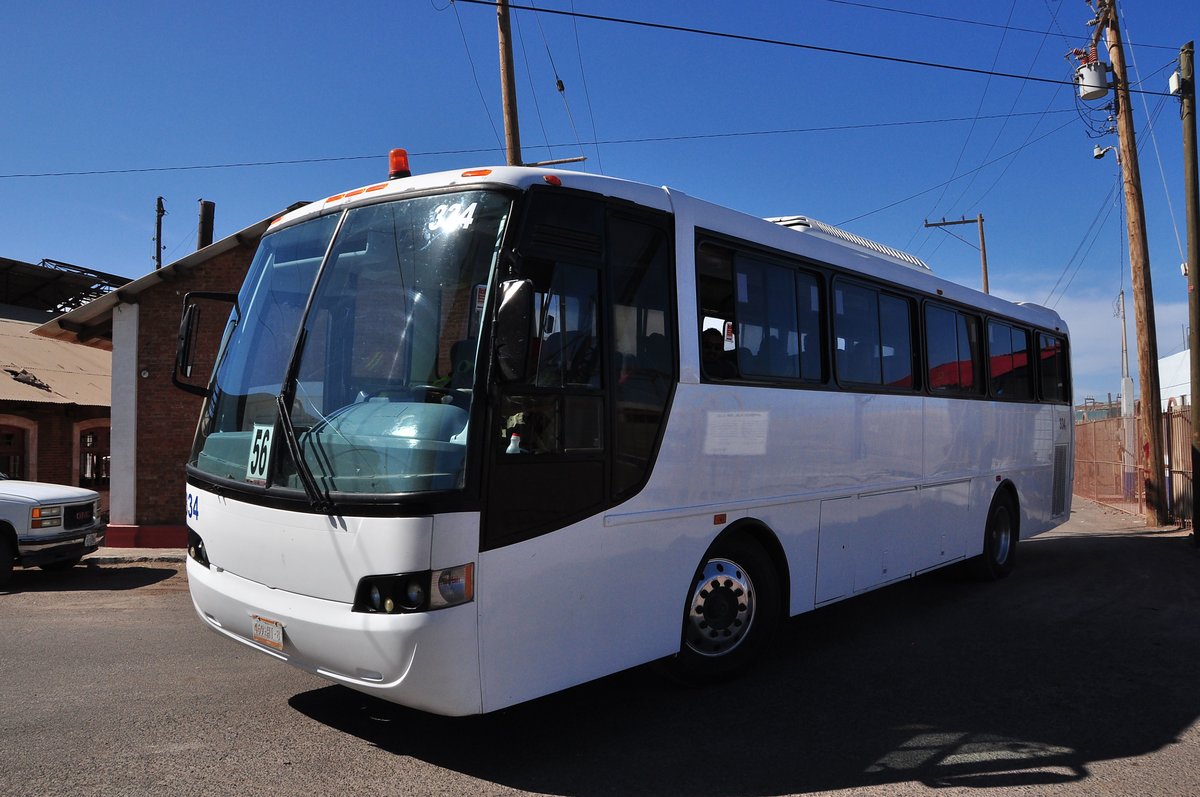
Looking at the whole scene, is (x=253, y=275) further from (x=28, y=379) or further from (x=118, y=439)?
(x=28, y=379)

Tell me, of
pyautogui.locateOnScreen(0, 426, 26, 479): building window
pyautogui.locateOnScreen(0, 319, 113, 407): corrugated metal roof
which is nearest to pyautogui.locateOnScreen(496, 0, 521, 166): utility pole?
pyautogui.locateOnScreen(0, 319, 113, 407): corrugated metal roof

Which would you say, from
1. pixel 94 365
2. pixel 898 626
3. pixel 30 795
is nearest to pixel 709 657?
pixel 898 626

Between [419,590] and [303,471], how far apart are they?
0.83 meters

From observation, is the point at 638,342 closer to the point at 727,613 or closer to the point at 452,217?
the point at 452,217

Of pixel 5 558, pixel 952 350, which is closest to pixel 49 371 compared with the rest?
pixel 5 558

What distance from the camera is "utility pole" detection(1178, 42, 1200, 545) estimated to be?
44.3ft

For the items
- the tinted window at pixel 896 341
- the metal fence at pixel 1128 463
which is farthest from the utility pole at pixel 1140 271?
the tinted window at pixel 896 341

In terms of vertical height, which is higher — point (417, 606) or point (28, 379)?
point (28, 379)

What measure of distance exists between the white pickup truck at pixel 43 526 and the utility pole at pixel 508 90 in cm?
726

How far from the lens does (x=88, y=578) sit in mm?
11242

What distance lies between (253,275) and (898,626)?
Answer: 610cm

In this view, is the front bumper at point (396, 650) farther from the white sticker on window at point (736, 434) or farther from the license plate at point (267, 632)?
the white sticker on window at point (736, 434)

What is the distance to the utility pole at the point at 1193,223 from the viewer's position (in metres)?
13.5

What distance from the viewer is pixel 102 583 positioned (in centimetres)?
1080
